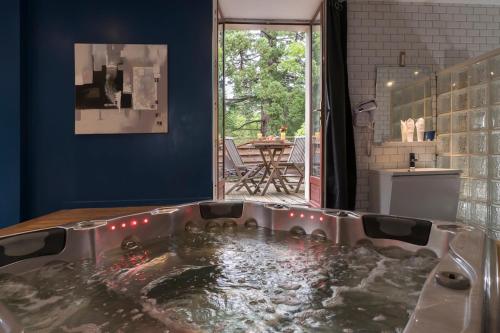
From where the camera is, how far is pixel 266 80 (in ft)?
29.2

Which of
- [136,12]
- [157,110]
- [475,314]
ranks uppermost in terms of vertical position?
[136,12]

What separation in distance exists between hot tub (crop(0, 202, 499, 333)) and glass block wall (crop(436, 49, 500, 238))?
1.84 metres

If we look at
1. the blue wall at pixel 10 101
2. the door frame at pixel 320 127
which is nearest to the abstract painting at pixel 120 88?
the blue wall at pixel 10 101

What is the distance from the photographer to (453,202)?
305 cm

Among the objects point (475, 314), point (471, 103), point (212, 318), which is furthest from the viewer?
point (471, 103)

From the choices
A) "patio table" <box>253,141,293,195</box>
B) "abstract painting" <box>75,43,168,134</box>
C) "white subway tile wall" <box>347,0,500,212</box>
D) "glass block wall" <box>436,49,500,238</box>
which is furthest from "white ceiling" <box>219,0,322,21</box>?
"patio table" <box>253,141,293,195</box>

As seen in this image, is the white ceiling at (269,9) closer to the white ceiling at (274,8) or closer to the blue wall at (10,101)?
the white ceiling at (274,8)

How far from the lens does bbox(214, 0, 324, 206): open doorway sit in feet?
12.1

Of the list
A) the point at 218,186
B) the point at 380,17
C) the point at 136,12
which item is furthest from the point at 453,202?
the point at 136,12

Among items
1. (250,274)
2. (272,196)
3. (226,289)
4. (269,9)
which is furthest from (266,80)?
(226,289)

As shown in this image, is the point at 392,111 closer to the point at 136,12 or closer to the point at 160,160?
the point at 160,160

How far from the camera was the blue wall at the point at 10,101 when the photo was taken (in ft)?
9.48

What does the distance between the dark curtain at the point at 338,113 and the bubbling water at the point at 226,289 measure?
6.16ft

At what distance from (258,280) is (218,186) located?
2362 mm
